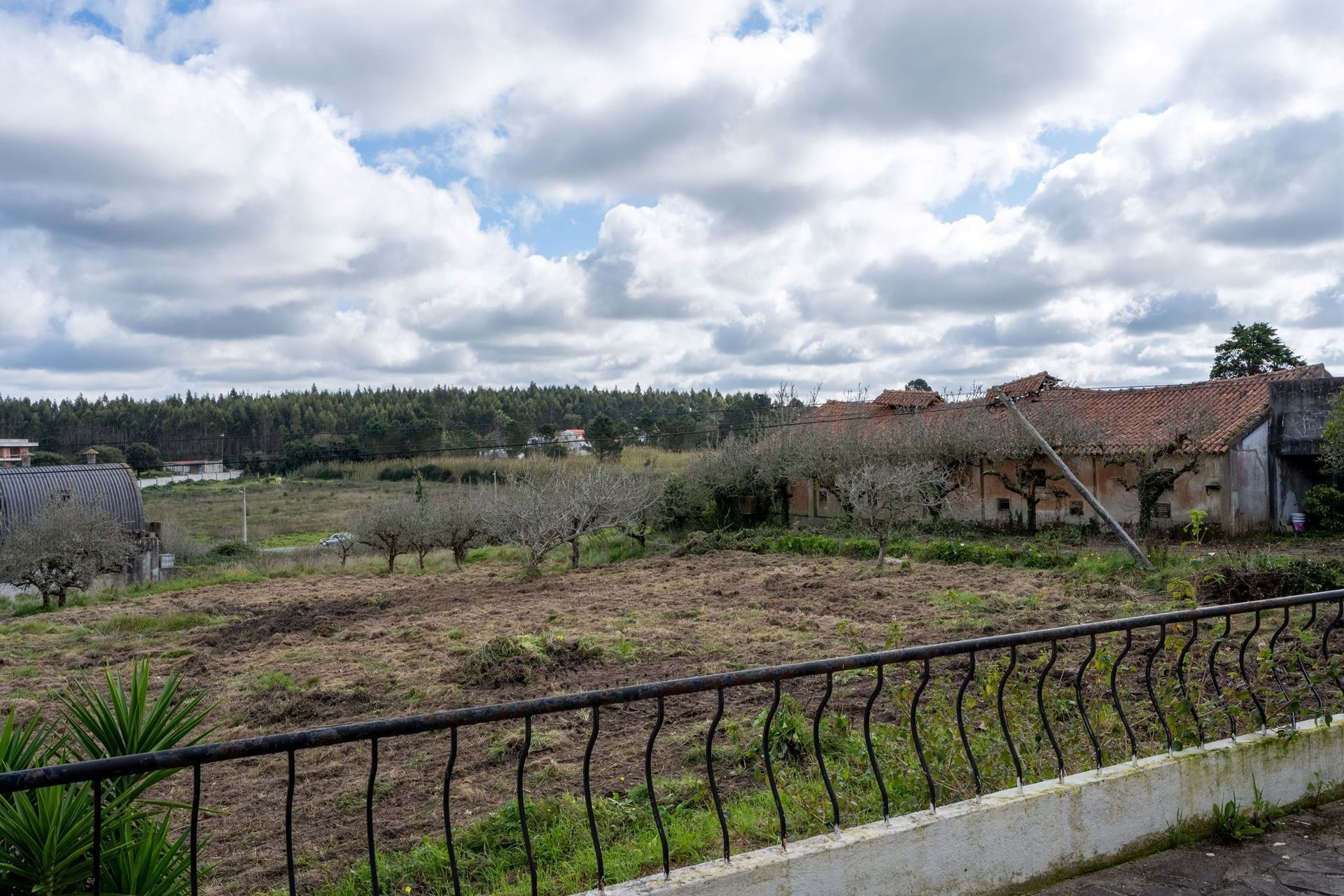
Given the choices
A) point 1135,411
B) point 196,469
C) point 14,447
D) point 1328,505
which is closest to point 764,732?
point 1328,505

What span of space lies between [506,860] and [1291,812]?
159 inches

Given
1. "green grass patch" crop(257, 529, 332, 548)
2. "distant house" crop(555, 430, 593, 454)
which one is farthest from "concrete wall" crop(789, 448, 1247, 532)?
"green grass patch" crop(257, 529, 332, 548)

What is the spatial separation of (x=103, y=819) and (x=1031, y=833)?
322 cm

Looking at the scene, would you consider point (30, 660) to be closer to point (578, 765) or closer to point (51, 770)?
point (578, 765)

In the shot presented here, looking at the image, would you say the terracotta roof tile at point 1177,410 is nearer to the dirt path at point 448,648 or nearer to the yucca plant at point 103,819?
the dirt path at point 448,648

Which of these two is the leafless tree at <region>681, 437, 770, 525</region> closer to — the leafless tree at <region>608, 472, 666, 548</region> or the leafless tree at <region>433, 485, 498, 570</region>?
the leafless tree at <region>608, 472, 666, 548</region>

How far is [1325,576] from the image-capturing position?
42.1ft

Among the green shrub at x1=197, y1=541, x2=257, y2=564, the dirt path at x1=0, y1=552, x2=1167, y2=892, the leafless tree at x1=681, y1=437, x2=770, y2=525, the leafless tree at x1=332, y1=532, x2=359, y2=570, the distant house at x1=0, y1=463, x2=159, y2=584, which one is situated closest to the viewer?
the dirt path at x1=0, y1=552, x2=1167, y2=892

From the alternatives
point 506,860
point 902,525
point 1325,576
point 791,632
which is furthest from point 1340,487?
point 506,860

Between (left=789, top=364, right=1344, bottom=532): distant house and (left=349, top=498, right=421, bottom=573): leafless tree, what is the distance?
47.1 ft

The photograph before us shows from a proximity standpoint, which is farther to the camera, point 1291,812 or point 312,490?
point 312,490

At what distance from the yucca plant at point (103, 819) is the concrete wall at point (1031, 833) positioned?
1422 mm

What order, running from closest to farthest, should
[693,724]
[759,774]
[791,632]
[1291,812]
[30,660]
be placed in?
[1291,812]
[759,774]
[693,724]
[791,632]
[30,660]

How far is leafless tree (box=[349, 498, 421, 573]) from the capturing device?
89.6 ft
